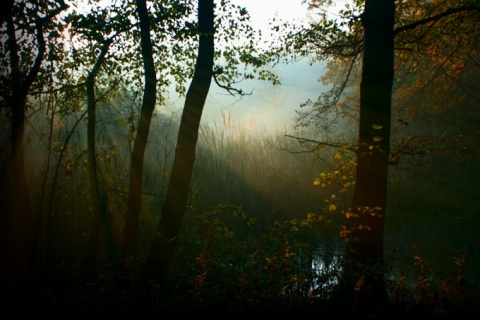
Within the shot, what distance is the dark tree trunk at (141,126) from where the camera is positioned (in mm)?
3738

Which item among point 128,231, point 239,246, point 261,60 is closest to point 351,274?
point 239,246

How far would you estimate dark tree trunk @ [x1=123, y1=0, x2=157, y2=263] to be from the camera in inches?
147

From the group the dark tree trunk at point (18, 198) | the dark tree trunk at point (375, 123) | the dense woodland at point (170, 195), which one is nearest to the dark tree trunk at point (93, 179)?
the dense woodland at point (170, 195)

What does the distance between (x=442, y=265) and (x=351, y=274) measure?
134 inches

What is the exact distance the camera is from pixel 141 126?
12.3 ft

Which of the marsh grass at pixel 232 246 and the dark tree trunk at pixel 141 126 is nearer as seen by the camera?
the marsh grass at pixel 232 246

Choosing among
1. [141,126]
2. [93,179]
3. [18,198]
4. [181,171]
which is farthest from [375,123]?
[18,198]

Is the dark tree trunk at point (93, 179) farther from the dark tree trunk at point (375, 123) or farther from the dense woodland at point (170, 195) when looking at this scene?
the dark tree trunk at point (375, 123)

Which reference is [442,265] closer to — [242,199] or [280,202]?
[280,202]

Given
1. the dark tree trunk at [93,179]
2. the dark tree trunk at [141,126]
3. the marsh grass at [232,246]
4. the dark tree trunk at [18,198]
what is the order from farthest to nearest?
1. the dark tree trunk at [93,179]
2. the dark tree trunk at [141,126]
3. the dark tree trunk at [18,198]
4. the marsh grass at [232,246]

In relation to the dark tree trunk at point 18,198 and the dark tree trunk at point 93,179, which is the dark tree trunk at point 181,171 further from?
the dark tree trunk at point 18,198

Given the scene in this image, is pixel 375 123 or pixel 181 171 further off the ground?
pixel 375 123

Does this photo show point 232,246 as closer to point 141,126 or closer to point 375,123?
point 141,126

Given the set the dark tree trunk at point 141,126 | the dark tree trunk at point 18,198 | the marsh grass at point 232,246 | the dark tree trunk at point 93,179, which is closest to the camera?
the marsh grass at point 232,246
